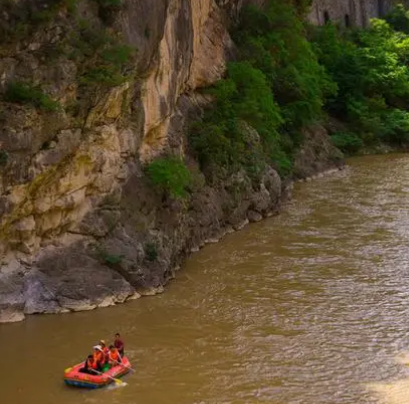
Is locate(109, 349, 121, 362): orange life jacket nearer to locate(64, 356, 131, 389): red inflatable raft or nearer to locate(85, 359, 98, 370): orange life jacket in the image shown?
locate(64, 356, 131, 389): red inflatable raft

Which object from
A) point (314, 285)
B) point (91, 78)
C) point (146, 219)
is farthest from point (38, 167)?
point (314, 285)

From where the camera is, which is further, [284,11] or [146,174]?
[284,11]

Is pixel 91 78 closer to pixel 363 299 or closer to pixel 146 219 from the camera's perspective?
pixel 146 219

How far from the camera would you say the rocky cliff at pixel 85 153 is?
634 inches

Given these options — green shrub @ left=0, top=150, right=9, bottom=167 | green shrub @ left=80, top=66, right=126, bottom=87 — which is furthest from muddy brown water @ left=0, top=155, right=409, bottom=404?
green shrub @ left=80, top=66, right=126, bottom=87

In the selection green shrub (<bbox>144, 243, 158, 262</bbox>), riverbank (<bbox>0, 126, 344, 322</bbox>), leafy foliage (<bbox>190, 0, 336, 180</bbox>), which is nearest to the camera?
riverbank (<bbox>0, 126, 344, 322</bbox>)

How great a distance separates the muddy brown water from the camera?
13.3 meters

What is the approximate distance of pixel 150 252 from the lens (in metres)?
18.8

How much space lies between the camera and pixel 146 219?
64.0 feet

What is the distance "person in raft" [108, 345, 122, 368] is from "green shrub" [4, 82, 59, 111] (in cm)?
560

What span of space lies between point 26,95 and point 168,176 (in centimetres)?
506

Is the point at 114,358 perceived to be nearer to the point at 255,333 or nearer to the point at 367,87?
the point at 255,333

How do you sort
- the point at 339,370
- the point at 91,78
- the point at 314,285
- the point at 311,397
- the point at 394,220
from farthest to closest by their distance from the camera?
the point at 394,220 < the point at 314,285 < the point at 91,78 < the point at 339,370 < the point at 311,397

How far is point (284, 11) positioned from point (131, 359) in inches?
971
